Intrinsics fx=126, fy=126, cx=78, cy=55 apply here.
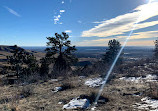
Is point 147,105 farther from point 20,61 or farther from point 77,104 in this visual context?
point 20,61

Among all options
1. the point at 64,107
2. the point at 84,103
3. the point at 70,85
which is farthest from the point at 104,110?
the point at 70,85

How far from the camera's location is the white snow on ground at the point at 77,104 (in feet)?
15.9

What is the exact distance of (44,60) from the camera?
878 inches

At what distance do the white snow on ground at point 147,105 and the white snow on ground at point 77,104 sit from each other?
6.17ft

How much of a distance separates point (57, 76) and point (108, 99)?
8860 mm

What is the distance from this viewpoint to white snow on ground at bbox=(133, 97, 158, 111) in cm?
442

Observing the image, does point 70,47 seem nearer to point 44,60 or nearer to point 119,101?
point 44,60

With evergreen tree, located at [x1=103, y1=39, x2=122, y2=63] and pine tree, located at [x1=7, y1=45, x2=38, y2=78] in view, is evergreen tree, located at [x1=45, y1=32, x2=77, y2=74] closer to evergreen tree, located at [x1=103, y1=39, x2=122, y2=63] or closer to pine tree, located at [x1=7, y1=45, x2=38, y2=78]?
pine tree, located at [x1=7, y1=45, x2=38, y2=78]

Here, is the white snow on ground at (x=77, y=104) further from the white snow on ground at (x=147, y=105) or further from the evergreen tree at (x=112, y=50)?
the evergreen tree at (x=112, y=50)

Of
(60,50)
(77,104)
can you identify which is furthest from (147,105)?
(60,50)

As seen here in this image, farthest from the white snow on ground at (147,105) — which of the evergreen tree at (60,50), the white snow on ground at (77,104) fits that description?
the evergreen tree at (60,50)

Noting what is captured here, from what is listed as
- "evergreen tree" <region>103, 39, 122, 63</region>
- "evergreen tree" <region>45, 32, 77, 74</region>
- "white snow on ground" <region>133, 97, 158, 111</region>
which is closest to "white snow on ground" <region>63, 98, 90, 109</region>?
"white snow on ground" <region>133, 97, 158, 111</region>

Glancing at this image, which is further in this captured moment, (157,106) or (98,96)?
(98,96)

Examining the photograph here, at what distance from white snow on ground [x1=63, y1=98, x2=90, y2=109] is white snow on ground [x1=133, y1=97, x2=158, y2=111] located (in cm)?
188
